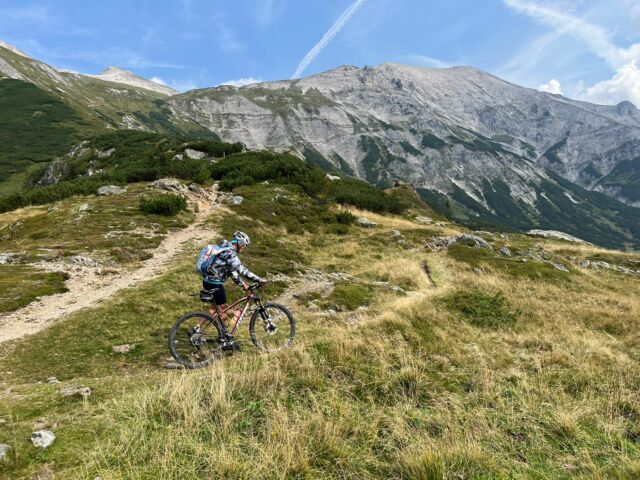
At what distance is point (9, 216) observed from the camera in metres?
36.3

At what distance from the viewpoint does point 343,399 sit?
23.3 ft

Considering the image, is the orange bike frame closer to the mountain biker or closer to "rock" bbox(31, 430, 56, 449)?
the mountain biker

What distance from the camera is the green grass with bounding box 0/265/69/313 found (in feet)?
50.4

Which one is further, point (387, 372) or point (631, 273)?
point (631, 273)

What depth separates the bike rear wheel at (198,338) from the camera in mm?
10188

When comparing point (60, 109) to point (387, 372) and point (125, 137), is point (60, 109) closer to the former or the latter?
point (125, 137)

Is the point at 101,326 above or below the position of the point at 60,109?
below

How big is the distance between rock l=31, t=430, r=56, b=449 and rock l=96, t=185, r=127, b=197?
41906mm

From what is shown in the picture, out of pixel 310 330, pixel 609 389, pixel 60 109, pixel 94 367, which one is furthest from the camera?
pixel 60 109

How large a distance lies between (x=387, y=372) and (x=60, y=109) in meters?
193

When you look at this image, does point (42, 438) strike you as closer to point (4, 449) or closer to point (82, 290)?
point (4, 449)

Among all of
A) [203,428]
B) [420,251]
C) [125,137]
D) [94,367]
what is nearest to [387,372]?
[203,428]

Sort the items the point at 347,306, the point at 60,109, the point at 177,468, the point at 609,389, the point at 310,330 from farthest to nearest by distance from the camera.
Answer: the point at 60,109, the point at 347,306, the point at 310,330, the point at 609,389, the point at 177,468

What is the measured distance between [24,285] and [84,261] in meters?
4.29
